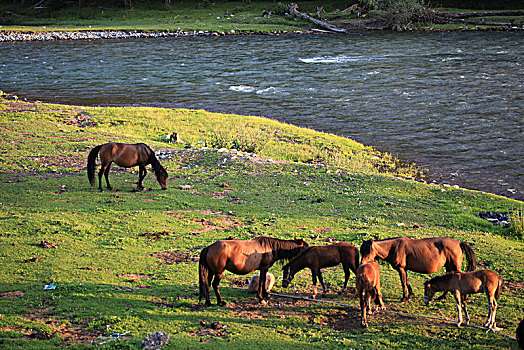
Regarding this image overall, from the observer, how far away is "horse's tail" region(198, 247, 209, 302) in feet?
26.3

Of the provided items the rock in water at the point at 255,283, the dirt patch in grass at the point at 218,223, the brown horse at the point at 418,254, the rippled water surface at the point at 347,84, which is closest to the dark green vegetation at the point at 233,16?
the rippled water surface at the point at 347,84

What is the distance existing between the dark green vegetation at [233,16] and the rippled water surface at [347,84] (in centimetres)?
582

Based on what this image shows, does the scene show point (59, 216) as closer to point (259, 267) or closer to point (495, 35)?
point (259, 267)

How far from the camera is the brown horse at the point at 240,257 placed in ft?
26.4

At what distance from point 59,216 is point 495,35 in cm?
5412

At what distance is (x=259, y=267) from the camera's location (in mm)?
8508

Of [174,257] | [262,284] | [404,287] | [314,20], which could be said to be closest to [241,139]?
[174,257]

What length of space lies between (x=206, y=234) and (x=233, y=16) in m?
65.9

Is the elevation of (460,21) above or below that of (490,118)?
above

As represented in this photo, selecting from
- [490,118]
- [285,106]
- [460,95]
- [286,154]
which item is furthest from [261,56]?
[286,154]

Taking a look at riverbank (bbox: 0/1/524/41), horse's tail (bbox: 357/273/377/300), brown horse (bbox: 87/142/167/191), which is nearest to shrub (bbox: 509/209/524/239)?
horse's tail (bbox: 357/273/377/300)

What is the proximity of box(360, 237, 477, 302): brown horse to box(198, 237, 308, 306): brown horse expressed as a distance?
1454 mm

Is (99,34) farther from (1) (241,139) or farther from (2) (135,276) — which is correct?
(2) (135,276)

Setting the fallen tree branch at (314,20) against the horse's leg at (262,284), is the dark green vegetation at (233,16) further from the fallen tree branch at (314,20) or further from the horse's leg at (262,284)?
the horse's leg at (262,284)
